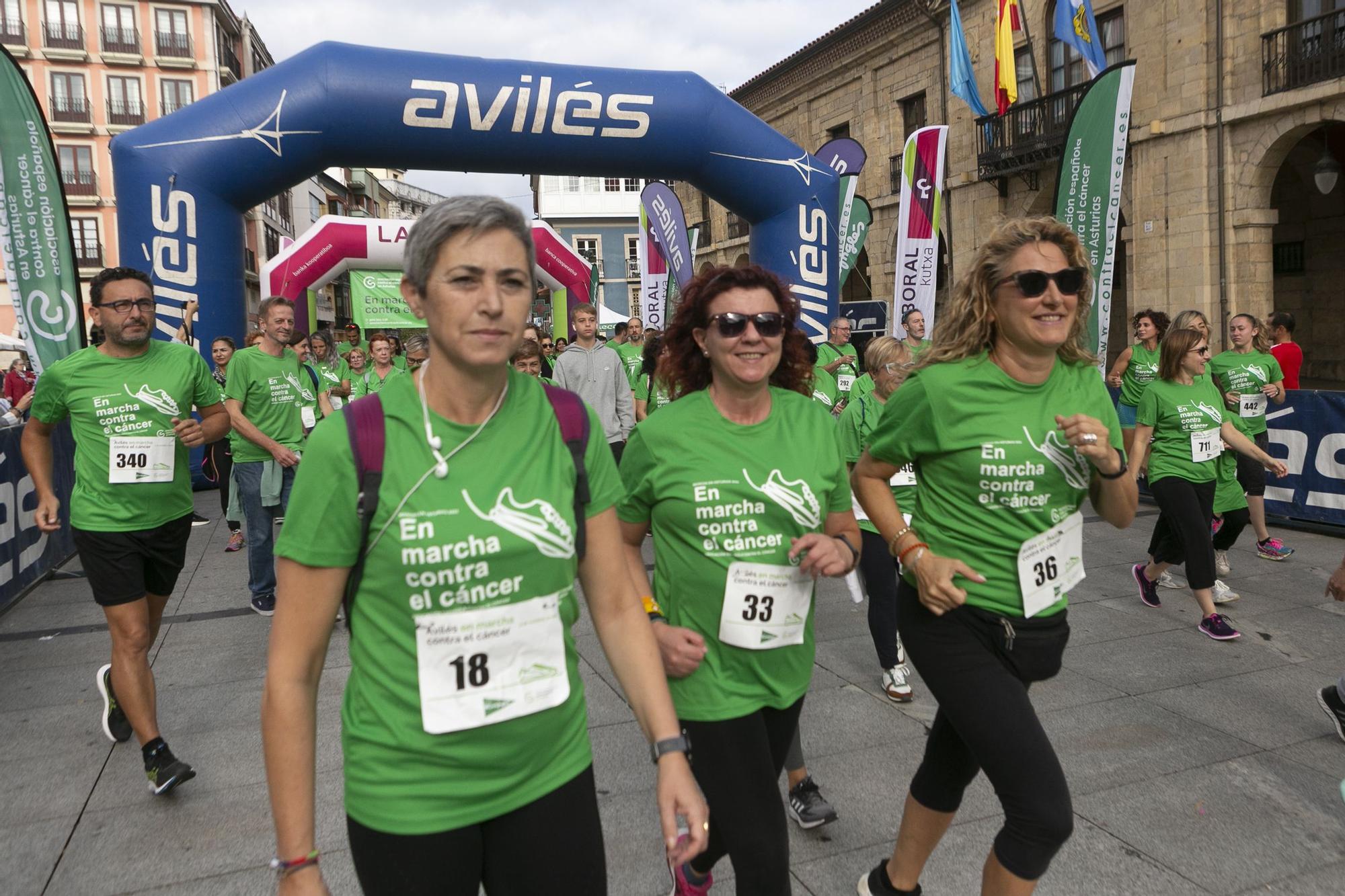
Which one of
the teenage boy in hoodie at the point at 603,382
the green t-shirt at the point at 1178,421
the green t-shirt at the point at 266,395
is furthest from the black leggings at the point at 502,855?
the teenage boy in hoodie at the point at 603,382

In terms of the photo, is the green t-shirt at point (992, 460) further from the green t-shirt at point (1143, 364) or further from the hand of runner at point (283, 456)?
the green t-shirt at point (1143, 364)

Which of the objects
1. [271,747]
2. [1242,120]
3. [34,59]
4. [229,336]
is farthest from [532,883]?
[34,59]

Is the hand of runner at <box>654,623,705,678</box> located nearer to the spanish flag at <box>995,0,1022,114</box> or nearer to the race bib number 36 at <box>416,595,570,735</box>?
the race bib number 36 at <box>416,595,570,735</box>

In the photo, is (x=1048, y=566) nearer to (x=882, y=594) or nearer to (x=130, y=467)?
(x=882, y=594)

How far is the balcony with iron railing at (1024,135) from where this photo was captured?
18594mm

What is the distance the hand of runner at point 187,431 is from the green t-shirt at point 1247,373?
694cm

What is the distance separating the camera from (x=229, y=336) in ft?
30.8

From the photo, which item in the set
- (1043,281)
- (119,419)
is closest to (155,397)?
(119,419)

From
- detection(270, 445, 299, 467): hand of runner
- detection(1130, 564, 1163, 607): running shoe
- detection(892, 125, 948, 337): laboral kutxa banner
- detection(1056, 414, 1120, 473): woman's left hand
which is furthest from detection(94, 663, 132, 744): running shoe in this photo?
detection(892, 125, 948, 337): laboral kutxa banner

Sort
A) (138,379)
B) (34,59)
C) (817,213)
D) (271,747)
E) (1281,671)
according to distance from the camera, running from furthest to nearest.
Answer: (34,59) → (817,213) → (1281,671) → (138,379) → (271,747)

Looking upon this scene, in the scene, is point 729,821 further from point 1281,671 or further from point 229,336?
point 229,336

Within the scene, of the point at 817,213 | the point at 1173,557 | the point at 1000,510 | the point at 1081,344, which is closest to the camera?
the point at 1000,510

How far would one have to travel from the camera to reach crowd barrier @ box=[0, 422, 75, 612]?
696cm

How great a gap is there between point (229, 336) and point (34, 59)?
51.5m
